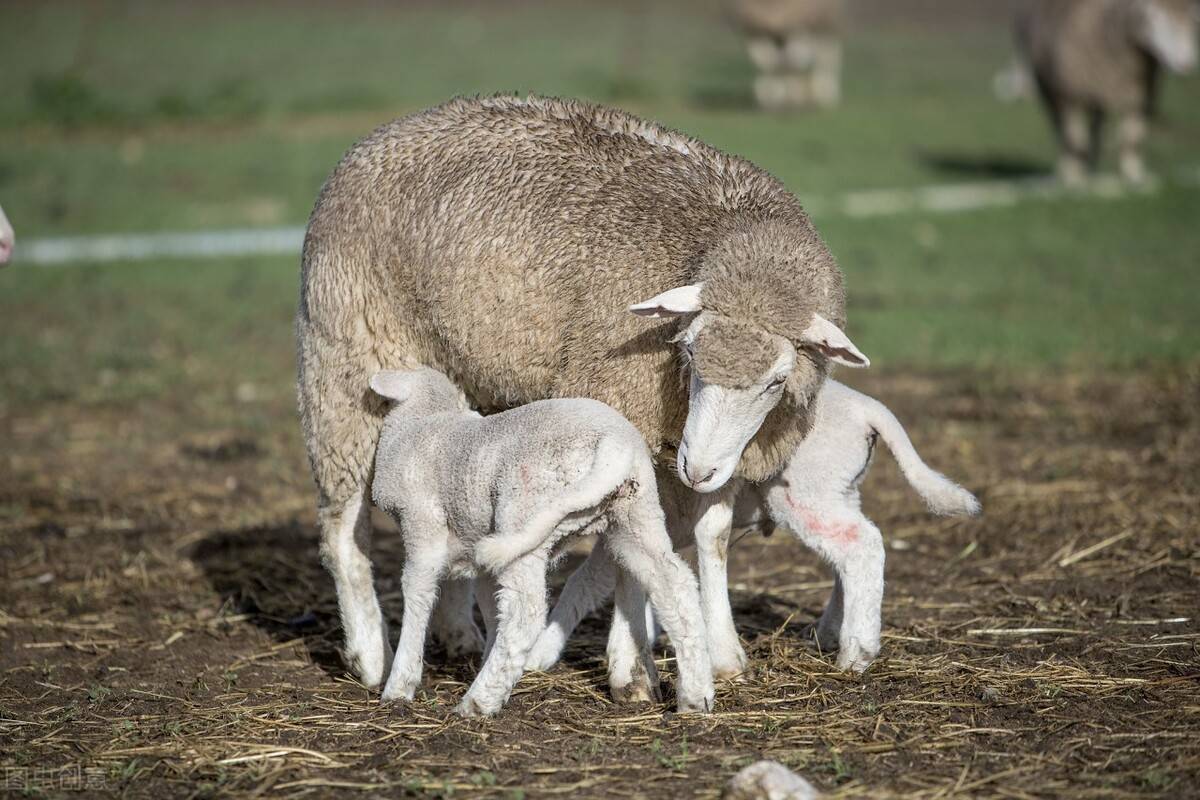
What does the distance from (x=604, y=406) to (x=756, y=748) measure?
3.36ft

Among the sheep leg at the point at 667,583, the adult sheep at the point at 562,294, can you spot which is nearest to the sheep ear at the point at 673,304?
the adult sheep at the point at 562,294

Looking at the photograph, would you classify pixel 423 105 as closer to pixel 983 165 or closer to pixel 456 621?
pixel 983 165

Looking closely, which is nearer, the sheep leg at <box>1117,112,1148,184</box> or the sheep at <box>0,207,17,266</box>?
the sheep at <box>0,207,17,266</box>

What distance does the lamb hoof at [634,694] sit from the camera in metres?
4.41

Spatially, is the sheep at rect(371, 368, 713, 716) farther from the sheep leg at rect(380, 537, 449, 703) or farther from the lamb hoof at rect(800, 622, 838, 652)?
the lamb hoof at rect(800, 622, 838, 652)

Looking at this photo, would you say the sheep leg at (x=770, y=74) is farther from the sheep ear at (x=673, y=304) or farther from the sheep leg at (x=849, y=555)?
the sheep ear at (x=673, y=304)

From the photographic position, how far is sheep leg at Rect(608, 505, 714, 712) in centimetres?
405

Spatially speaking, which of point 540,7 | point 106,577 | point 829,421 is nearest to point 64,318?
point 106,577

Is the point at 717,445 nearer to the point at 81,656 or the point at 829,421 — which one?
the point at 829,421

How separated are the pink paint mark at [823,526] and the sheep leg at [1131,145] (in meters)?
11.9

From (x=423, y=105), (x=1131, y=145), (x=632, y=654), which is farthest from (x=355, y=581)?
(x=423, y=105)

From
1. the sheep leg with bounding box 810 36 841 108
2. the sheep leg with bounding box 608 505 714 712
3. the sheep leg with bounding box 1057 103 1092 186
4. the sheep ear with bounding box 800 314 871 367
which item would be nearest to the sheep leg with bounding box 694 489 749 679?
the sheep leg with bounding box 608 505 714 712

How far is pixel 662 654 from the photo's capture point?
5.01 metres

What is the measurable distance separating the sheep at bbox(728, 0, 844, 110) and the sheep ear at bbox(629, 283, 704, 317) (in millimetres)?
18010
